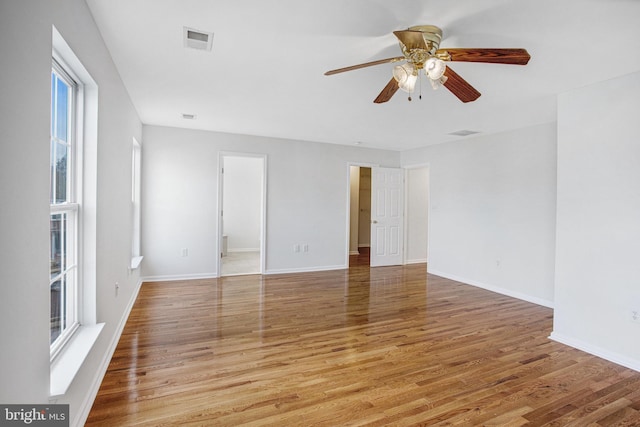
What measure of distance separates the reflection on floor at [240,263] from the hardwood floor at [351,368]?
5.77 feet

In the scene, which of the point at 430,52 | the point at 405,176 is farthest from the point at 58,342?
the point at 405,176

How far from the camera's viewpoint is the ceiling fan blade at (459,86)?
2.26m

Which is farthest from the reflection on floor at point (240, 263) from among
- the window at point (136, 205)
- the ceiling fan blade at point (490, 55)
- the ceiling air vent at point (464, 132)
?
the ceiling fan blade at point (490, 55)

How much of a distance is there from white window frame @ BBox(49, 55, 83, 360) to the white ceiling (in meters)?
0.53

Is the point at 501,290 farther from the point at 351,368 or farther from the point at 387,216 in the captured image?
the point at 351,368

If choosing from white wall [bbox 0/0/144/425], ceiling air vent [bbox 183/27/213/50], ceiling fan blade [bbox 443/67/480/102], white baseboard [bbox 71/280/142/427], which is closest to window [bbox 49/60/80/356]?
white wall [bbox 0/0/144/425]

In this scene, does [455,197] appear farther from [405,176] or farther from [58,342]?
[58,342]

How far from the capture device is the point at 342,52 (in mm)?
2521

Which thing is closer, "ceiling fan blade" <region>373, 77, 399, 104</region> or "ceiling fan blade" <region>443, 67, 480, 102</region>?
"ceiling fan blade" <region>443, 67, 480, 102</region>

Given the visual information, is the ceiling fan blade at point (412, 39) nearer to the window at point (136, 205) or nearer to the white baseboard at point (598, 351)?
the white baseboard at point (598, 351)

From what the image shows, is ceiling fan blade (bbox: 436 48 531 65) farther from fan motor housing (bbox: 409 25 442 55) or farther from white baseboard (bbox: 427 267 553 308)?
white baseboard (bbox: 427 267 553 308)

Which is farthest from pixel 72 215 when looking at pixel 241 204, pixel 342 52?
pixel 241 204

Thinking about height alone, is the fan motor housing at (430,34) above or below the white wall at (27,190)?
above

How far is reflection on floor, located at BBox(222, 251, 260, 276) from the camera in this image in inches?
246
